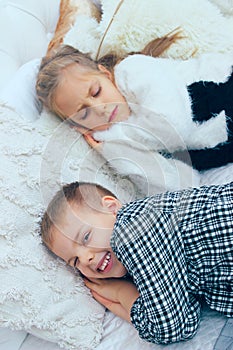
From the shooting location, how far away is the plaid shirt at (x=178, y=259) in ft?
2.47

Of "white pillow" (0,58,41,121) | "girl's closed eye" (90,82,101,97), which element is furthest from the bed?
"girl's closed eye" (90,82,101,97)

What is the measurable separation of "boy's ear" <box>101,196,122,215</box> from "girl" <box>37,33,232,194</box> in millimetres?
87

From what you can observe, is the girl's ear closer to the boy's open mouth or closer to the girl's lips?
the girl's lips

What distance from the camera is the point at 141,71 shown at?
1.02 metres

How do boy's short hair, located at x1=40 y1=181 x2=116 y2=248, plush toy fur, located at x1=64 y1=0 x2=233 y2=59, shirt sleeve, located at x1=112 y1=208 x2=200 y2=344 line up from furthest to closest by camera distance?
plush toy fur, located at x1=64 y1=0 x2=233 y2=59 < boy's short hair, located at x1=40 y1=181 x2=116 y2=248 < shirt sleeve, located at x1=112 y1=208 x2=200 y2=344

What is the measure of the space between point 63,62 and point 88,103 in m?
0.12

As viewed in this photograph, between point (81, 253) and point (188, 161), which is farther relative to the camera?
point (188, 161)

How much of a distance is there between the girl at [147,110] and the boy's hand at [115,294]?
0.68 ft

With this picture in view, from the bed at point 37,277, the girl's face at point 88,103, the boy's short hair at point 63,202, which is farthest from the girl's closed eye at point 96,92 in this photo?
the boy's short hair at point 63,202

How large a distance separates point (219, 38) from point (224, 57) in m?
0.08

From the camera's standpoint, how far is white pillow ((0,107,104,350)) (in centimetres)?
81

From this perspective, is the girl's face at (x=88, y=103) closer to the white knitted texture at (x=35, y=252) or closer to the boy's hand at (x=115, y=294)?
the white knitted texture at (x=35, y=252)

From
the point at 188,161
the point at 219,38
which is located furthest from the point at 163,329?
the point at 219,38

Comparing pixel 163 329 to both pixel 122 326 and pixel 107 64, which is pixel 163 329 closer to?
pixel 122 326
